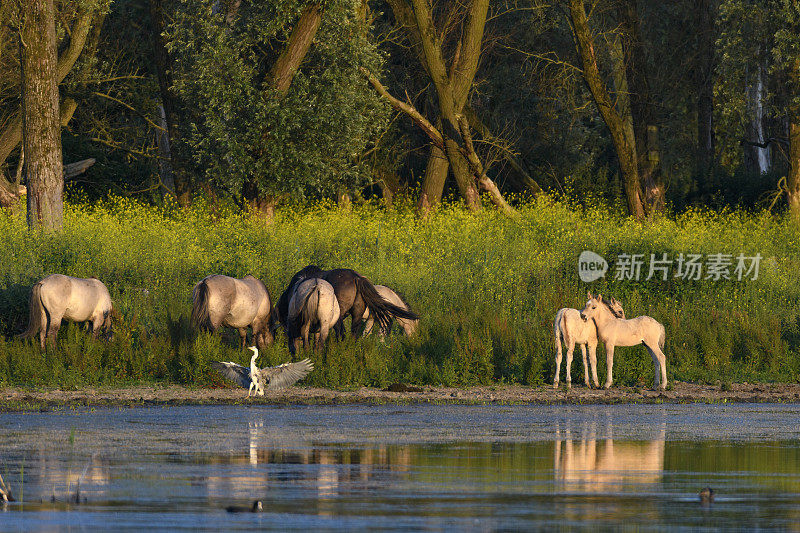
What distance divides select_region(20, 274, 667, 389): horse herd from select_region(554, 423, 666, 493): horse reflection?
487 centimetres

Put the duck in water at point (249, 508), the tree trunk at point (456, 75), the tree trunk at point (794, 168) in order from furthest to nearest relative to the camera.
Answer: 1. the tree trunk at point (794, 168)
2. the tree trunk at point (456, 75)
3. the duck in water at point (249, 508)

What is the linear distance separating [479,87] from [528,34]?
2.50m

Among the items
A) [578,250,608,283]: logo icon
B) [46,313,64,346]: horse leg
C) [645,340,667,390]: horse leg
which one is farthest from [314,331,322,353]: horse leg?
[578,250,608,283]: logo icon

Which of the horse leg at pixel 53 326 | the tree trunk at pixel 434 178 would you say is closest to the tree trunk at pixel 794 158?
the tree trunk at pixel 434 178

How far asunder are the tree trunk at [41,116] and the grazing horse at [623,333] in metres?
13.7

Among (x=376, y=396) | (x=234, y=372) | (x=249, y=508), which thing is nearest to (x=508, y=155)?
(x=376, y=396)

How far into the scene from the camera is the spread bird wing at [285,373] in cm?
1798

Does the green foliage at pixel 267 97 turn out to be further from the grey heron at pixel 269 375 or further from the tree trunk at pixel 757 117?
the grey heron at pixel 269 375

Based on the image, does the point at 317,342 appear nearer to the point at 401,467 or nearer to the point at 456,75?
the point at 401,467

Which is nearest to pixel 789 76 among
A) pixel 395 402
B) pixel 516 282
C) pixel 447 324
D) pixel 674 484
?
pixel 516 282

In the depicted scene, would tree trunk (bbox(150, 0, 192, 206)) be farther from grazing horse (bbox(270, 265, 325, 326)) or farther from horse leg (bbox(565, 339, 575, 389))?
horse leg (bbox(565, 339, 575, 389))

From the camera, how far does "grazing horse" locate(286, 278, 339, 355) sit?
20.0m

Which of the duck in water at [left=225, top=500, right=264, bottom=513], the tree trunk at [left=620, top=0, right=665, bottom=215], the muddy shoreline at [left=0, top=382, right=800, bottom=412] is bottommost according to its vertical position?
the duck in water at [left=225, top=500, right=264, bottom=513]

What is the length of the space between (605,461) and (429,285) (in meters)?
13.7
